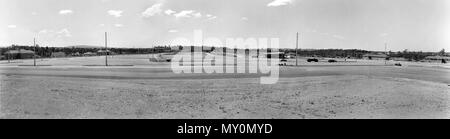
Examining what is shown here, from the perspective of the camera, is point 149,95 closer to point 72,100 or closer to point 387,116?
point 72,100

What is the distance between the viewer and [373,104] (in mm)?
12195

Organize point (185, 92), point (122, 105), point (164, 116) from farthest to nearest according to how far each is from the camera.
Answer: point (185, 92) → point (122, 105) → point (164, 116)
